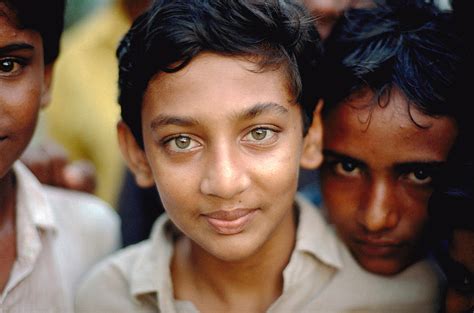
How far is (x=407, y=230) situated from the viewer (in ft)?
7.00

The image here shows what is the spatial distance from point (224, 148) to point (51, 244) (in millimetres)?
922

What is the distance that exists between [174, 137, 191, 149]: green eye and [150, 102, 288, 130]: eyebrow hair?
0.20 ft

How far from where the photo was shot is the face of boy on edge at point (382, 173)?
6.66ft

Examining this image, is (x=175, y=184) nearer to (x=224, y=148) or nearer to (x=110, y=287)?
(x=224, y=148)

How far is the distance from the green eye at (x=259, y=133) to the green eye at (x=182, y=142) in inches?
7.4

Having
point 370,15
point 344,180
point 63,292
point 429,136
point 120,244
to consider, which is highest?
point 370,15


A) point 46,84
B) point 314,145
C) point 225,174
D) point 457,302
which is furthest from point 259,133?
point 46,84

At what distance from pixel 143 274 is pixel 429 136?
104 centimetres

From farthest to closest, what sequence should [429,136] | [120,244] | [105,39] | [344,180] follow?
[105,39] → [120,244] → [344,180] → [429,136]

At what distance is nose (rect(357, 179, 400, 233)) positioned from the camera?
6.82 ft

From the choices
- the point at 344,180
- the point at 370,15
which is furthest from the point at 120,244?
the point at 370,15

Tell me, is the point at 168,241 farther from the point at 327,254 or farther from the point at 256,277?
the point at 327,254

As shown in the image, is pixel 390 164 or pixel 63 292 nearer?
pixel 390 164

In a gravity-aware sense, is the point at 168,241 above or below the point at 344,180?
below
